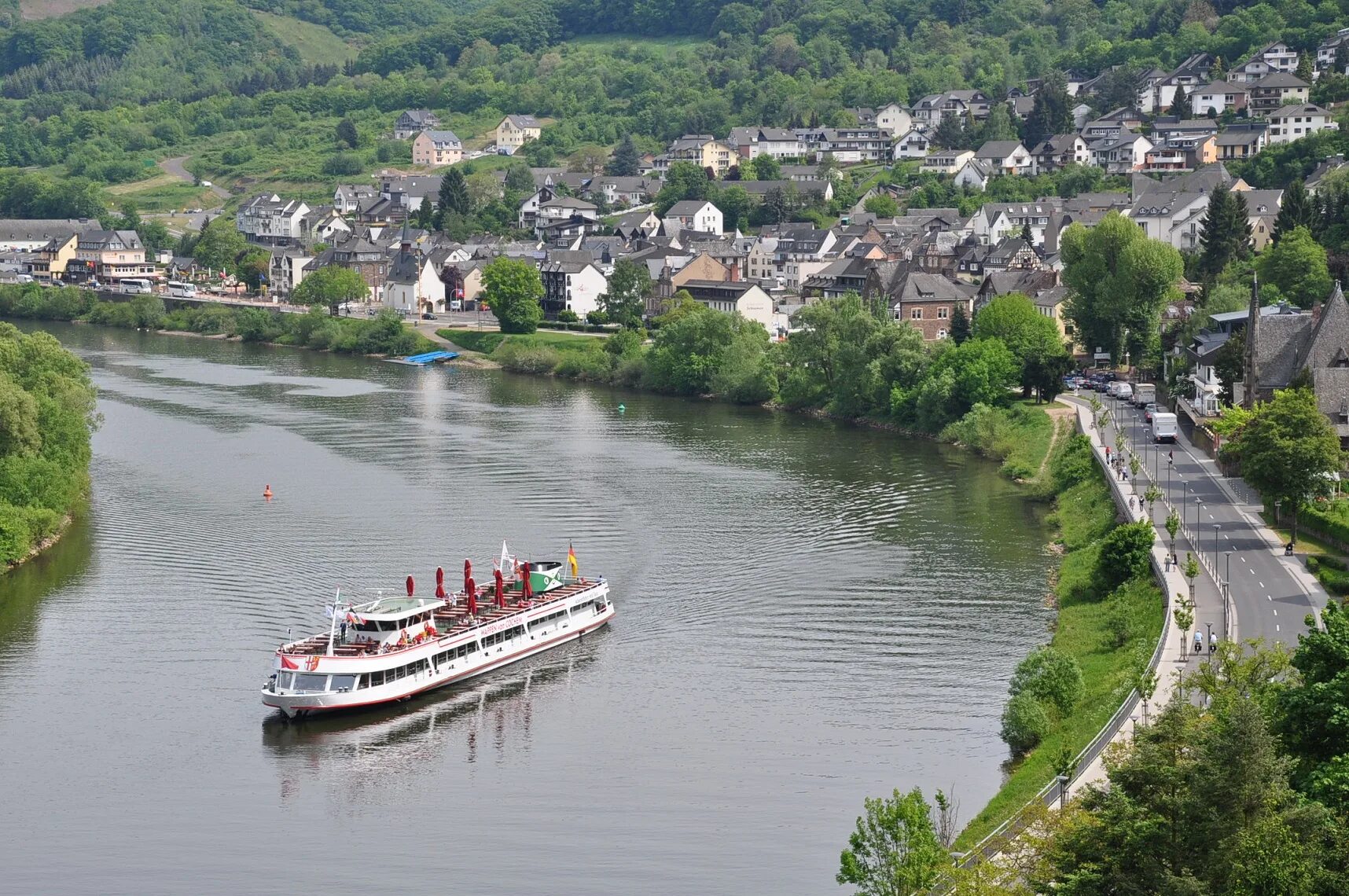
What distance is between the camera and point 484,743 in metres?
34.5

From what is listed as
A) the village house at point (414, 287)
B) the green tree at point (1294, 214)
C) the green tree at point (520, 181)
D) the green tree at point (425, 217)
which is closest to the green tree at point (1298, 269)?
the green tree at point (1294, 214)

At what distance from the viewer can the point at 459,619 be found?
39.9 meters

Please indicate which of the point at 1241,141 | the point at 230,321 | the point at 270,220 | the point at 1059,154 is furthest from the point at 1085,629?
the point at 270,220

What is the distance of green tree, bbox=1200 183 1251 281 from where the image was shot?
267 ft

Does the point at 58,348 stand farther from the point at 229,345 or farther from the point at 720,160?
the point at 720,160

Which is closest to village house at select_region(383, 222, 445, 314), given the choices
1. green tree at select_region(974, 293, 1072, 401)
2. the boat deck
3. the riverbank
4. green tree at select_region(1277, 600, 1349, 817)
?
the riverbank

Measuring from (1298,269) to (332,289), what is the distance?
55396 mm

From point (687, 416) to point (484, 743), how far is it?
39950 millimetres

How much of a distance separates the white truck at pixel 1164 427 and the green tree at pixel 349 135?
117 m

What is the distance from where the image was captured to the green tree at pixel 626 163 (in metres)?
143

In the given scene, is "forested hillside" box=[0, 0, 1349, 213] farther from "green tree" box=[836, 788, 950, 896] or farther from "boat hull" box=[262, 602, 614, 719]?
"green tree" box=[836, 788, 950, 896]

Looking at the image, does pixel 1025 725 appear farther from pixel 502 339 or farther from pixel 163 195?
pixel 163 195

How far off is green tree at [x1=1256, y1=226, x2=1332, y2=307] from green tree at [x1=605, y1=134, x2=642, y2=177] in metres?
73.0

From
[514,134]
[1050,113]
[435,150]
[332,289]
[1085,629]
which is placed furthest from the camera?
[514,134]
